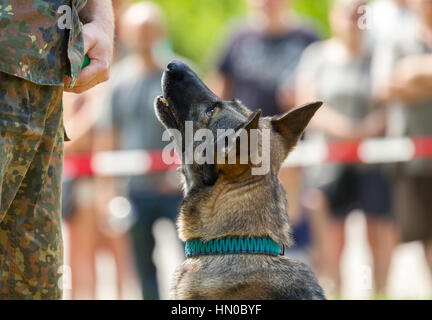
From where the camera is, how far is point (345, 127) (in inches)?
295

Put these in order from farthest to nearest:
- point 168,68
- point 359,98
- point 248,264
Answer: point 359,98 → point 168,68 → point 248,264

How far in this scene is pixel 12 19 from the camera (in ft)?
10.2

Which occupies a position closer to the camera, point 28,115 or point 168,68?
point 28,115

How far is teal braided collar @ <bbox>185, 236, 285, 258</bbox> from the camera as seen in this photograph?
3.61 meters

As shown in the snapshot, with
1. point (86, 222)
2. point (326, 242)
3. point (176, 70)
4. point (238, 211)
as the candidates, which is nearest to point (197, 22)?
point (86, 222)

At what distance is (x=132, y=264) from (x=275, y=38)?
97.7 inches

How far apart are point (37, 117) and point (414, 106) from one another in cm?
429

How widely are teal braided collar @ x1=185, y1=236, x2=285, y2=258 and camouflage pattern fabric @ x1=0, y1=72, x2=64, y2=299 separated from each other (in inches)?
25.0

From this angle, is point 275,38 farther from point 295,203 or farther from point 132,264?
point 132,264

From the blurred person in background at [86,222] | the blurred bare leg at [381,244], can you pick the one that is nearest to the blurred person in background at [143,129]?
the blurred person in background at [86,222]

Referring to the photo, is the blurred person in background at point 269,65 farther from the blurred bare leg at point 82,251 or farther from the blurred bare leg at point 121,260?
the blurred bare leg at point 82,251

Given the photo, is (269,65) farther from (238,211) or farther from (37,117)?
(37,117)

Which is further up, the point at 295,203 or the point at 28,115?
the point at 295,203

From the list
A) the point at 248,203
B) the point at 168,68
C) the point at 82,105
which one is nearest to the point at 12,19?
the point at 168,68
